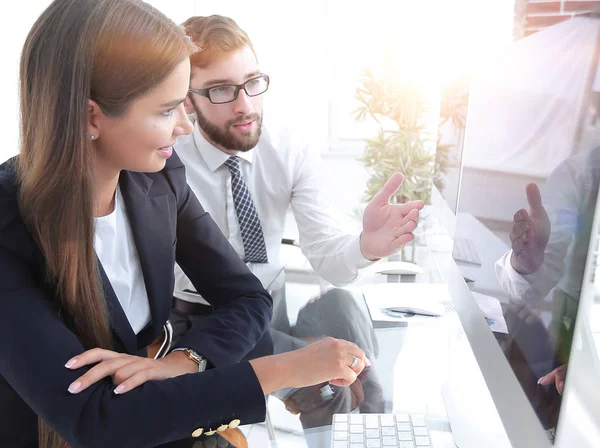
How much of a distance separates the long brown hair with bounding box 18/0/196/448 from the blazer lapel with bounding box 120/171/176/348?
178 mm

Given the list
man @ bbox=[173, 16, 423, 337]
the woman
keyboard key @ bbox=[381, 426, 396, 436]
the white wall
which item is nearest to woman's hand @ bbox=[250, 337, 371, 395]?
the woman

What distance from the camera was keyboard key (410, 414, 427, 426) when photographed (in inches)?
37.7

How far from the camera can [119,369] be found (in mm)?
949

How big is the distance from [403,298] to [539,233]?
85cm

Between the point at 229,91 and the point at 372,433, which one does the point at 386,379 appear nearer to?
the point at 372,433

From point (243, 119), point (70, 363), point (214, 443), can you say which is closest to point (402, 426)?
point (214, 443)

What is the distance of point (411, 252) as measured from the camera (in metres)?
2.00

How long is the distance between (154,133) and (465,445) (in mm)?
723

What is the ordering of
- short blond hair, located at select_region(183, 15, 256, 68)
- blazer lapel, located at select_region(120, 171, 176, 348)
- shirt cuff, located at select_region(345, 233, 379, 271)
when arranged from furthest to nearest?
1. short blond hair, located at select_region(183, 15, 256, 68)
2. shirt cuff, located at select_region(345, 233, 379, 271)
3. blazer lapel, located at select_region(120, 171, 176, 348)

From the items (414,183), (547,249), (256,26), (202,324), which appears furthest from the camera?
(256,26)

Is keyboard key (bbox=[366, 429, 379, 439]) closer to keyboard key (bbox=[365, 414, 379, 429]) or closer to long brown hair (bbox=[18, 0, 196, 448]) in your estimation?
keyboard key (bbox=[365, 414, 379, 429])

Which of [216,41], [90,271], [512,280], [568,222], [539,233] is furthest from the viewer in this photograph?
[216,41]

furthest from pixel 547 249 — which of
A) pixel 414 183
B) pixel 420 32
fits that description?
pixel 420 32

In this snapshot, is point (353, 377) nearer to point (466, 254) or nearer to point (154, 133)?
point (466, 254)
